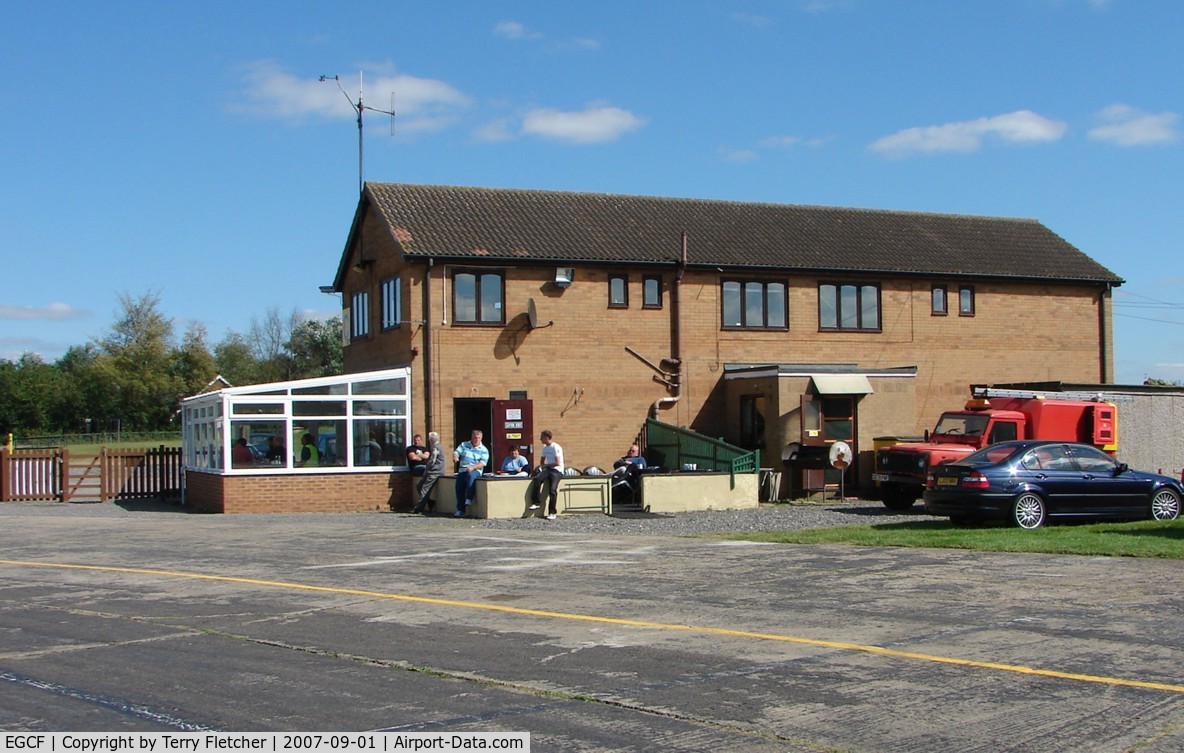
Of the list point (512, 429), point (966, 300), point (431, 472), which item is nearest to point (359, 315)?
point (512, 429)

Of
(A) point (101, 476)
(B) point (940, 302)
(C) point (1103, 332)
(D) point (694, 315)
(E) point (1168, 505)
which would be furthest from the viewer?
(C) point (1103, 332)

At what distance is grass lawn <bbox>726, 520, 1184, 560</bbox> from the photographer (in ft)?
51.6

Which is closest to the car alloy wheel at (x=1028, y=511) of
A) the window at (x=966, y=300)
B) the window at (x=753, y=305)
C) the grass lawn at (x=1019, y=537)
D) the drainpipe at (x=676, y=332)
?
the grass lawn at (x=1019, y=537)

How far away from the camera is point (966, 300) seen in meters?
33.7

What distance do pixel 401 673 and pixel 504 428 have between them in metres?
19.6

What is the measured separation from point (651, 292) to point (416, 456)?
7.68 meters

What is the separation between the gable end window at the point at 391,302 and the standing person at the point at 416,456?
10.4 feet

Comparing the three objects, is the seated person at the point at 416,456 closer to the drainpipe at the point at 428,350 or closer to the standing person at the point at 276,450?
the drainpipe at the point at 428,350

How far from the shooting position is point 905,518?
22266 millimetres

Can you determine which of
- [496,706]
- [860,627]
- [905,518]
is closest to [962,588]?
[860,627]

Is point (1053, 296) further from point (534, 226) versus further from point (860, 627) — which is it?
point (860, 627)

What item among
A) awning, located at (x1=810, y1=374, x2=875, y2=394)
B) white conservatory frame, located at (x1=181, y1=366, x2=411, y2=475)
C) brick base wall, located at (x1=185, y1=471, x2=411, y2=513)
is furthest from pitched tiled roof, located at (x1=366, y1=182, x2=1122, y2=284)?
brick base wall, located at (x1=185, y1=471, x2=411, y2=513)

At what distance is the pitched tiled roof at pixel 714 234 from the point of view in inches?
1164

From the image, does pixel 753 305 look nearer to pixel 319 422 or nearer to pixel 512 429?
pixel 512 429
